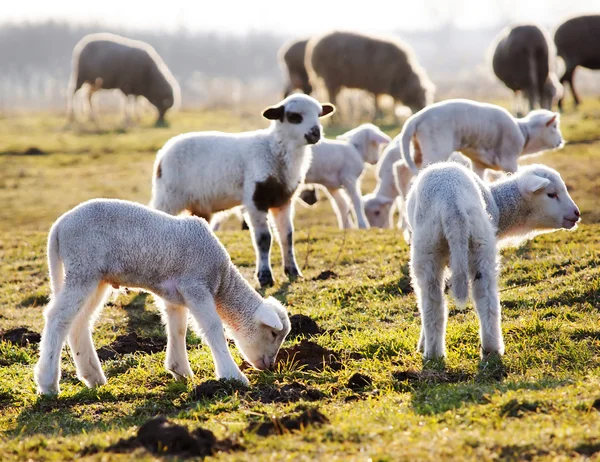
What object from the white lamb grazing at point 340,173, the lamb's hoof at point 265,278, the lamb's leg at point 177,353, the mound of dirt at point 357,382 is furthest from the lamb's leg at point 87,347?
the white lamb grazing at point 340,173

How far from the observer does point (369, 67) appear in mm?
28047

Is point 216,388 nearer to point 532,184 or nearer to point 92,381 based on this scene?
point 92,381

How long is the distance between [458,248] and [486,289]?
0.41m

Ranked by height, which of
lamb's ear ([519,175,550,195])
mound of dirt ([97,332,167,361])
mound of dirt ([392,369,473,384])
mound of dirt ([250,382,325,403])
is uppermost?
lamb's ear ([519,175,550,195])

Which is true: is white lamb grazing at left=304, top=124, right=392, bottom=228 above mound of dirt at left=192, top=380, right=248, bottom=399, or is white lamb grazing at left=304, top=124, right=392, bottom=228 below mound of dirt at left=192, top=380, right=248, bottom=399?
above

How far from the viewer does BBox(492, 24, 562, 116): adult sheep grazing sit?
2450 cm

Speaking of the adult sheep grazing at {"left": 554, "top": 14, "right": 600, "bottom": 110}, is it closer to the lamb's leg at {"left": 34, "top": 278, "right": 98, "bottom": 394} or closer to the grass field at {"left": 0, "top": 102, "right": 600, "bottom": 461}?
the grass field at {"left": 0, "top": 102, "right": 600, "bottom": 461}

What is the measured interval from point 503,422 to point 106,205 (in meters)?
3.30

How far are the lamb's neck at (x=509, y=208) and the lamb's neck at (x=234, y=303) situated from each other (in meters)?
2.23

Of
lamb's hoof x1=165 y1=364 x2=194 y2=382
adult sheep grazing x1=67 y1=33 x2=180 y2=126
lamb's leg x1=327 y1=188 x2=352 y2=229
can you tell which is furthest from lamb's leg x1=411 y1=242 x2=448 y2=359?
adult sheep grazing x1=67 y1=33 x2=180 y2=126

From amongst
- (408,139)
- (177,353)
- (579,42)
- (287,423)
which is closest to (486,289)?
(287,423)

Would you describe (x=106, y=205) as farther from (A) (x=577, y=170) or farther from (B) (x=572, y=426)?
(A) (x=577, y=170)

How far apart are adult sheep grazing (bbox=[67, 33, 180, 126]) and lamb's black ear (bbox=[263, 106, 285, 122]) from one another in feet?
73.7

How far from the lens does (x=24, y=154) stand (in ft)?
81.5
